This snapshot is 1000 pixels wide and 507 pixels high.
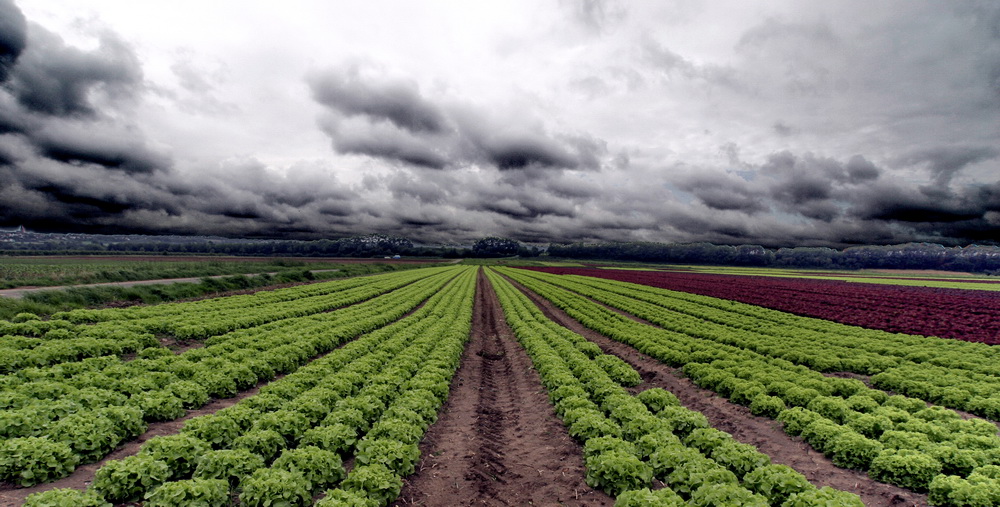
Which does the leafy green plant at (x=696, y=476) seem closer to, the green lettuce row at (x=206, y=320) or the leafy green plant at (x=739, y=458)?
the leafy green plant at (x=739, y=458)

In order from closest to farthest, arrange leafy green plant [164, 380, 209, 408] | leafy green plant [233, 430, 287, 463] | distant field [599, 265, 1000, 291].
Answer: leafy green plant [233, 430, 287, 463] → leafy green plant [164, 380, 209, 408] → distant field [599, 265, 1000, 291]

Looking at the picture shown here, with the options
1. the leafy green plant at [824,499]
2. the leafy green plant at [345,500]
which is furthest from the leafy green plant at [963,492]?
the leafy green plant at [345,500]

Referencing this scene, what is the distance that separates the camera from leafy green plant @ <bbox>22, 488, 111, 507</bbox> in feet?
18.9

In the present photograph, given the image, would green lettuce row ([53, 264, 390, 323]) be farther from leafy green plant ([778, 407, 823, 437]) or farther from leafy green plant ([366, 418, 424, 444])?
leafy green plant ([778, 407, 823, 437])

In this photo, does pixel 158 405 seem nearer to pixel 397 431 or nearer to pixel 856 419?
pixel 397 431

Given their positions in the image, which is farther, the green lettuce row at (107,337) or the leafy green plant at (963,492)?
the green lettuce row at (107,337)

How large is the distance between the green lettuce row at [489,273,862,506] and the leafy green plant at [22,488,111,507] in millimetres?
8602

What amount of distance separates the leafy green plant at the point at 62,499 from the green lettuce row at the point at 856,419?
15125 mm

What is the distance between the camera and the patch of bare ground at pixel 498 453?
27.3ft

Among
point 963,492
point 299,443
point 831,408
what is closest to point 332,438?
point 299,443

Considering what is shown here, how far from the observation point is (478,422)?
40.4ft

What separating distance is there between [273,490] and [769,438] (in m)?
12.5

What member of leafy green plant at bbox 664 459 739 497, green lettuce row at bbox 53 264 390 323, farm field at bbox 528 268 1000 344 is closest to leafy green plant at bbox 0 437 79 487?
leafy green plant at bbox 664 459 739 497

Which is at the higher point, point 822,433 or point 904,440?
point 904,440
